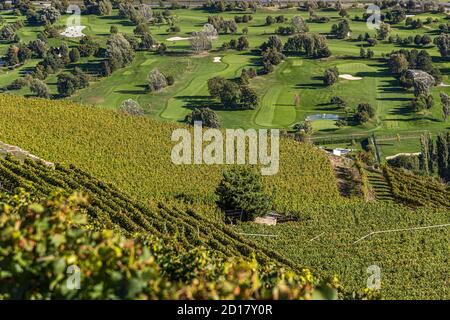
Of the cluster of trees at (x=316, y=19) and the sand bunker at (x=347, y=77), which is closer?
the sand bunker at (x=347, y=77)

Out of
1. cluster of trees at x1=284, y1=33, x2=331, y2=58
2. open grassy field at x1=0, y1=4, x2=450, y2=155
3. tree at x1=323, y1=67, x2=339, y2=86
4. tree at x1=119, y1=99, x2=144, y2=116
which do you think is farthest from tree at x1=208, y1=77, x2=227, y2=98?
cluster of trees at x1=284, y1=33, x2=331, y2=58

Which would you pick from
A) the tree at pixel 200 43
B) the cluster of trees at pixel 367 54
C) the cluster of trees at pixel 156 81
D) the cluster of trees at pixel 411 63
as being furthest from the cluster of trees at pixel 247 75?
the cluster of trees at pixel 411 63

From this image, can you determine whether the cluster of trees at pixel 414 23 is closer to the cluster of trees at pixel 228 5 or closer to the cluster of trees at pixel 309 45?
the cluster of trees at pixel 309 45

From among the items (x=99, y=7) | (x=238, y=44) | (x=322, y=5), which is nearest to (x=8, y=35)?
(x=99, y=7)

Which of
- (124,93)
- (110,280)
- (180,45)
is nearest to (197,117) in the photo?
(124,93)

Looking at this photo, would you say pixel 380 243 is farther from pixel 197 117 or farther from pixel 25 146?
pixel 197 117

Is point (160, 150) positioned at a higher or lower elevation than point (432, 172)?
higher
